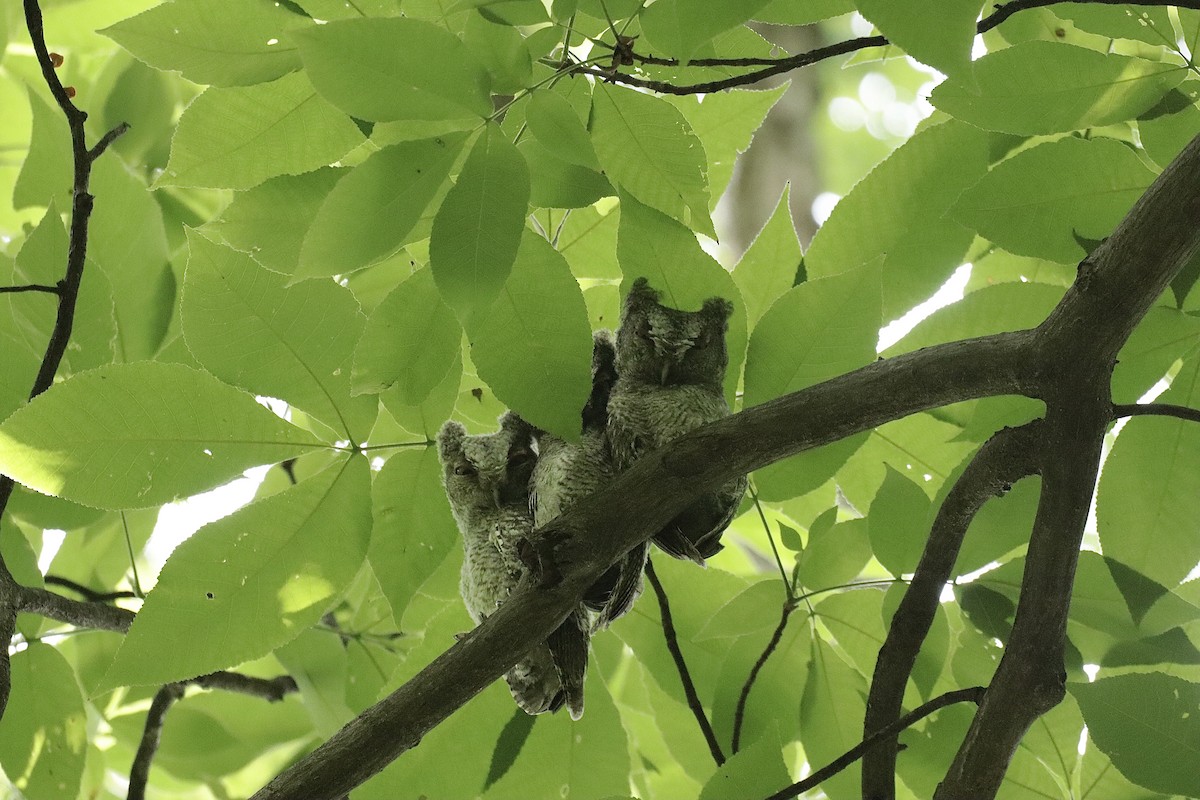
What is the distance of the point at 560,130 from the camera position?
0.82 metres

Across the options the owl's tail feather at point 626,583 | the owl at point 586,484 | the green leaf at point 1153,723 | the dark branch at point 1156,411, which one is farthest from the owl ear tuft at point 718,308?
the green leaf at point 1153,723

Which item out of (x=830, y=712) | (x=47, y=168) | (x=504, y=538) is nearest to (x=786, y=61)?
(x=504, y=538)

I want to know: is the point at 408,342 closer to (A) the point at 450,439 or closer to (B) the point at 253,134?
(A) the point at 450,439

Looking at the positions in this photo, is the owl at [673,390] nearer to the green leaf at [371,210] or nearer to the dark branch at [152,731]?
the green leaf at [371,210]

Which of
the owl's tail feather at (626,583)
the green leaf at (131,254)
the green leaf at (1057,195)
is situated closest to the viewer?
the owl's tail feather at (626,583)

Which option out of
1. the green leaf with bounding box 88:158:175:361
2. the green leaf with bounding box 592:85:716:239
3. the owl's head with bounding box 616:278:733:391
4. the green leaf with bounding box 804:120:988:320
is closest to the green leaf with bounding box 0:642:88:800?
the green leaf with bounding box 88:158:175:361

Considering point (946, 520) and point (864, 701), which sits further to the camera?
point (864, 701)

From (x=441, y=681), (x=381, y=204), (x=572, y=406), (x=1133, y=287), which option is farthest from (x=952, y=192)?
(x=441, y=681)

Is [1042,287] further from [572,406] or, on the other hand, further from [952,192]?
[572,406]

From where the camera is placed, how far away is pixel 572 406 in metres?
0.89

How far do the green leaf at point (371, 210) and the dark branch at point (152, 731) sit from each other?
0.86m

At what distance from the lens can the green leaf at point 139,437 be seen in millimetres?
934

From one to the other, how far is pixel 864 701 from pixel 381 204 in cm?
78

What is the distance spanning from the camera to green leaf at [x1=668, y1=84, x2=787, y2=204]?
123cm
